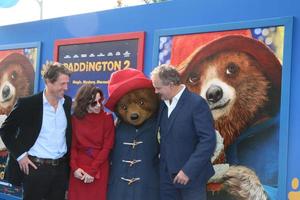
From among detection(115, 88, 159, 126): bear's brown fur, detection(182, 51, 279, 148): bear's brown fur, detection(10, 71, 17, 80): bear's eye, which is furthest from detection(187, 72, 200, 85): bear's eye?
detection(10, 71, 17, 80): bear's eye

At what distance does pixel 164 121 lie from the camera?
300 centimetres

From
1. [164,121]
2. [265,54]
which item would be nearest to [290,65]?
[265,54]

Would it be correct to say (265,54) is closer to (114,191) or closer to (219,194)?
(219,194)

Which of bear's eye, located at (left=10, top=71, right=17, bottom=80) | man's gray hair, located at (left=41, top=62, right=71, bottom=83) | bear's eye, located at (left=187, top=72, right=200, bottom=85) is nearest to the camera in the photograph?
man's gray hair, located at (left=41, top=62, right=71, bottom=83)

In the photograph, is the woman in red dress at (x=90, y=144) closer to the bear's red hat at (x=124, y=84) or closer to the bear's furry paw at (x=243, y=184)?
the bear's red hat at (x=124, y=84)

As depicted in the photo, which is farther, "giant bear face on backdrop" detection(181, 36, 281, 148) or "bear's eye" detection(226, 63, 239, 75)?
"bear's eye" detection(226, 63, 239, 75)

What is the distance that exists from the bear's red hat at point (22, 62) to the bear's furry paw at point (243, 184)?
2.70 m

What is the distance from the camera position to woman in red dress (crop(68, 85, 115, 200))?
3.18 m

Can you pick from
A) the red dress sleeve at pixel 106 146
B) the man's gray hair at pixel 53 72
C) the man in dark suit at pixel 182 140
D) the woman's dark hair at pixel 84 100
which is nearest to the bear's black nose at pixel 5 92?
the man's gray hair at pixel 53 72

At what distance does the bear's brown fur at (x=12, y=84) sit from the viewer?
5152mm

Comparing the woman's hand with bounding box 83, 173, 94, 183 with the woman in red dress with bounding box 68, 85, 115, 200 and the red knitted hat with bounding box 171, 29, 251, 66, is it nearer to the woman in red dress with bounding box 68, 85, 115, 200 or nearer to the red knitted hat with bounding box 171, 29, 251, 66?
the woman in red dress with bounding box 68, 85, 115, 200

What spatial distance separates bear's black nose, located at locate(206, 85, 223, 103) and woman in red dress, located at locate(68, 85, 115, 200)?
0.87 meters

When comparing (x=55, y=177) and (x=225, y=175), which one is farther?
(x=225, y=175)

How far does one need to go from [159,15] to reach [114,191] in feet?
5.43
